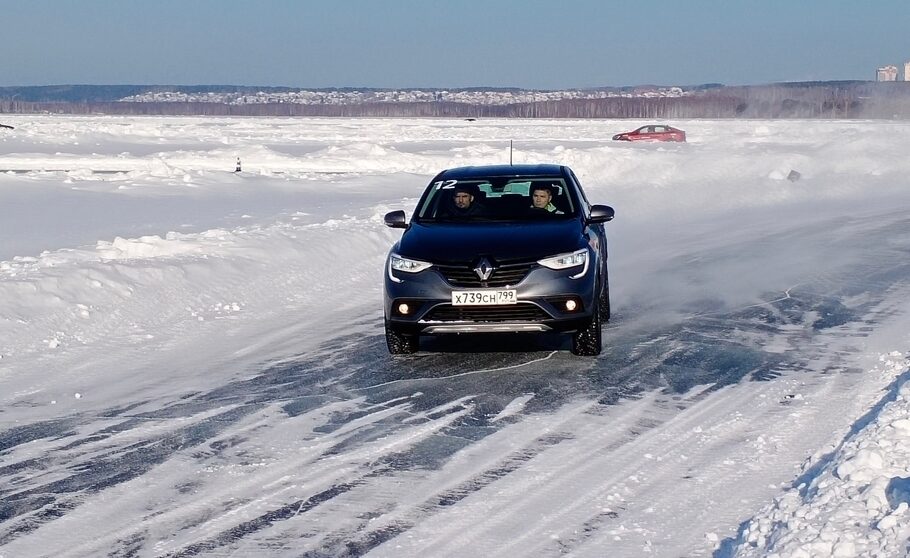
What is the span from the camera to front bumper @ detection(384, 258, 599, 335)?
8.98m

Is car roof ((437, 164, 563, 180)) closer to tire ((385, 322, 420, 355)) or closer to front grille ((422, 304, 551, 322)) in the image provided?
tire ((385, 322, 420, 355))

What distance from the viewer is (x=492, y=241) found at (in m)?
9.33

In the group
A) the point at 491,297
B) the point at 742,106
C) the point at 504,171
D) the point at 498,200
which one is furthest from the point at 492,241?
the point at 742,106

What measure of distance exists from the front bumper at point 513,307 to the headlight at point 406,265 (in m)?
0.05

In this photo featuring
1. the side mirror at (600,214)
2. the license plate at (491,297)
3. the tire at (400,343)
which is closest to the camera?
the license plate at (491,297)

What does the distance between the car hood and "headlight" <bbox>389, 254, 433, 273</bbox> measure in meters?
0.04

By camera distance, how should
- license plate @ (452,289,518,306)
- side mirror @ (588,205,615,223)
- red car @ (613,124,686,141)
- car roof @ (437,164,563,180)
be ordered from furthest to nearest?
red car @ (613,124,686,141), car roof @ (437,164,563,180), side mirror @ (588,205,615,223), license plate @ (452,289,518,306)

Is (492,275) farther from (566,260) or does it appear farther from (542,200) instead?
(542,200)

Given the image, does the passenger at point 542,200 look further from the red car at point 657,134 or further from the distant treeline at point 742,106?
the distant treeline at point 742,106

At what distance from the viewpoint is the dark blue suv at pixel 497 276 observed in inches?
353

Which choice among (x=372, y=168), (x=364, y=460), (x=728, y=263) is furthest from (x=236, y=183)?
(x=364, y=460)

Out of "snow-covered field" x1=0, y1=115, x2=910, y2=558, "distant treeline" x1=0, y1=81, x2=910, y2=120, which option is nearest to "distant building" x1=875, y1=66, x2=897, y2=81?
"distant treeline" x1=0, y1=81, x2=910, y2=120

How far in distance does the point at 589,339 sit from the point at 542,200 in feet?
4.84

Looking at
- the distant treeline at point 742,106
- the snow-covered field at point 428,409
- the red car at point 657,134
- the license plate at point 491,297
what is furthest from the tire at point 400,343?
the distant treeline at point 742,106
